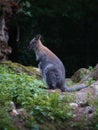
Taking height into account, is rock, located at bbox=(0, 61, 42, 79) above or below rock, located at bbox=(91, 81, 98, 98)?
below

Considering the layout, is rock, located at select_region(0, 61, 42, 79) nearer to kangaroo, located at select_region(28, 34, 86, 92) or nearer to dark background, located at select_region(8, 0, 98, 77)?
kangaroo, located at select_region(28, 34, 86, 92)

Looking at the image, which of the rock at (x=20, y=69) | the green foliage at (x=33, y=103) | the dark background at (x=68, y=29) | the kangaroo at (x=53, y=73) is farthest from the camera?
the dark background at (x=68, y=29)

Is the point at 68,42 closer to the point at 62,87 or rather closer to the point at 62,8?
the point at 62,8

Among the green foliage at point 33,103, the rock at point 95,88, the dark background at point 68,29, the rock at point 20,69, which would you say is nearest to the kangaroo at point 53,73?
the rock at point 95,88

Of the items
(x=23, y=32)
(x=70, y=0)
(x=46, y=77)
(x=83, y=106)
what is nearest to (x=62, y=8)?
(x=70, y=0)

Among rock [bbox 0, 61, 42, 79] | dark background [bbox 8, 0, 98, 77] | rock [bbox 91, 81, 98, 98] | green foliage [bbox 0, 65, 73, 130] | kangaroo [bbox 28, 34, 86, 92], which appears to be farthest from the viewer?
dark background [bbox 8, 0, 98, 77]

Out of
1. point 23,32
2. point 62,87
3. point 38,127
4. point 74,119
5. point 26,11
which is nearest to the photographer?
point 38,127

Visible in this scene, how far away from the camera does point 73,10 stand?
70.7ft

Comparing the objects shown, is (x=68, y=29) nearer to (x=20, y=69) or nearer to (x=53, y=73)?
(x=20, y=69)

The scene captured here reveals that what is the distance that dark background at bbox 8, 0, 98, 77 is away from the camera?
21328 millimetres

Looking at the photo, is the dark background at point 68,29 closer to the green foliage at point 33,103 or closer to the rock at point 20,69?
the rock at point 20,69

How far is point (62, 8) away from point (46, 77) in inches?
419

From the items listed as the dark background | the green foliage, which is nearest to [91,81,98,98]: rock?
the green foliage

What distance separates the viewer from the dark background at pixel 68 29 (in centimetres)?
2133
